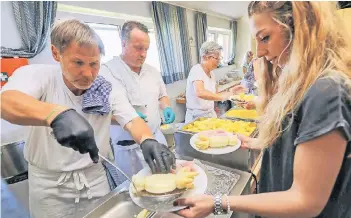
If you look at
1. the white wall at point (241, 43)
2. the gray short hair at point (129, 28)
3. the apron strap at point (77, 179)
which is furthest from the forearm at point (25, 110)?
the white wall at point (241, 43)

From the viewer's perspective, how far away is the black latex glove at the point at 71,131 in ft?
2.12

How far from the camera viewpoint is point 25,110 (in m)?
0.69

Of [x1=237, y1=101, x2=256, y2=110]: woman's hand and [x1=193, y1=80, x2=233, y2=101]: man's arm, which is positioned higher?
[x1=193, y1=80, x2=233, y2=101]: man's arm

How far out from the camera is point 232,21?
6168mm

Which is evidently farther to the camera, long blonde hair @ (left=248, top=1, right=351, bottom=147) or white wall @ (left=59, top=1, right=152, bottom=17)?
white wall @ (left=59, top=1, right=152, bottom=17)

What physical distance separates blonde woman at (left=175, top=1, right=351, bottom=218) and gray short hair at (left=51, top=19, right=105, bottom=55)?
0.58 m

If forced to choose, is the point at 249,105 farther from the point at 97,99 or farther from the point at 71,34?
the point at 71,34

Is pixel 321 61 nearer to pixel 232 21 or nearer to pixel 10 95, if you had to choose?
pixel 10 95

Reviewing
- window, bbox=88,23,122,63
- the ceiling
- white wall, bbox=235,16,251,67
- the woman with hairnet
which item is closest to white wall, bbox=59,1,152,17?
window, bbox=88,23,122,63

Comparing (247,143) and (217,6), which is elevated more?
(217,6)

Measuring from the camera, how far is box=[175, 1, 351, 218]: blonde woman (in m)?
0.48

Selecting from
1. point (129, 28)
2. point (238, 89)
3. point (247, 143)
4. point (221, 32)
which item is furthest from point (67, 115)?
point (221, 32)

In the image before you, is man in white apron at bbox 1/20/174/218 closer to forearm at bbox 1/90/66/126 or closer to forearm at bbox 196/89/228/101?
forearm at bbox 1/90/66/126

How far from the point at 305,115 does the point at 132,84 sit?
1202mm
